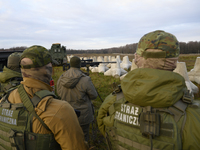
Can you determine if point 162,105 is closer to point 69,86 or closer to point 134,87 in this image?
point 134,87

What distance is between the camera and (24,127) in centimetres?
138

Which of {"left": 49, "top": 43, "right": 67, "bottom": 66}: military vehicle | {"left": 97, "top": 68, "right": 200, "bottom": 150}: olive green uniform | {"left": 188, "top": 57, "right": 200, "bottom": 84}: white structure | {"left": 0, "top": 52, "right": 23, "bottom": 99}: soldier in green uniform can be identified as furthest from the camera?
{"left": 49, "top": 43, "right": 67, "bottom": 66}: military vehicle

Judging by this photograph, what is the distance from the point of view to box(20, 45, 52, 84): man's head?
1.54 metres

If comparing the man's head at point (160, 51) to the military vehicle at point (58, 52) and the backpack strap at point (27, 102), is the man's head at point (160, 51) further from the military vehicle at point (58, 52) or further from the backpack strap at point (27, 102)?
the military vehicle at point (58, 52)

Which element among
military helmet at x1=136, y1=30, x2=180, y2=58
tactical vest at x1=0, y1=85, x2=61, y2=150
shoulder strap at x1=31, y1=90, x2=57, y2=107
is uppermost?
military helmet at x1=136, y1=30, x2=180, y2=58

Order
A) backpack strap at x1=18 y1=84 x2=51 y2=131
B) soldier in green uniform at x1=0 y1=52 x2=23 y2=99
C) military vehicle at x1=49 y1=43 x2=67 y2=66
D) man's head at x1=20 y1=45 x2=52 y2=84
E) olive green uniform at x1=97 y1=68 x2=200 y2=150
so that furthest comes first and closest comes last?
military vehicle at x1=49 y1=43 x2=67 y2=66
soldier in green uniform at x1=0 y1=52 x2=23 y2=99
man's head at x1=20 y1=45 x2=52 y2=84
backpack strap at x1=18 y1=84 x2=51 y2=131
olive green uniform at x1=97 y1=68 x2=200 y2=150

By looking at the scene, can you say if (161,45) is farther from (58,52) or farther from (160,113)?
(58,52)

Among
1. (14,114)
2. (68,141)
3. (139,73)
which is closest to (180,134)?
(139,73)

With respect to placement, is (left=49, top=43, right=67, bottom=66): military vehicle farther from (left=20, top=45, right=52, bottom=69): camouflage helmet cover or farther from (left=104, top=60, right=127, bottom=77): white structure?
(left=20, top=45, right=52, bottom=69): camouflage helmet cover

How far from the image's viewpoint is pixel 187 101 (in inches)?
49.4

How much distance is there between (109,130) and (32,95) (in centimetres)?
94

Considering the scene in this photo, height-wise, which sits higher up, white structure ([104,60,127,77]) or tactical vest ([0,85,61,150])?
tactical vest ([0,85,61,150])

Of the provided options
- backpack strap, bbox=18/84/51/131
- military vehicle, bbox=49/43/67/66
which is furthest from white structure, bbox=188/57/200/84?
military vehicle, bbox=49/43/67/66

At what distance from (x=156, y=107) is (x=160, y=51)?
56 centimetres
